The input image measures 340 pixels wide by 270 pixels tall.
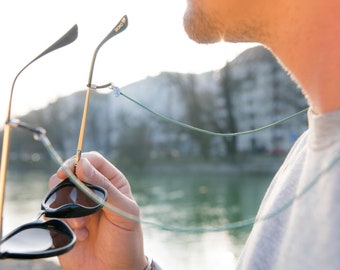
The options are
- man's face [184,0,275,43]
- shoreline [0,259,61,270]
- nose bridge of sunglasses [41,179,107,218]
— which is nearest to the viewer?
man's face [184,0,275,43]

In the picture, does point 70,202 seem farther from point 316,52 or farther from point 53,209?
point 316,52

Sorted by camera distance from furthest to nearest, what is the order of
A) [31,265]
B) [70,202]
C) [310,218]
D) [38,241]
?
[31,265]
[70,202]
[38,241]
[310,218]

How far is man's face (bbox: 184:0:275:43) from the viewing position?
25.6 inches

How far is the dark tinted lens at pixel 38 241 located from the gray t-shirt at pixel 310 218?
22 cm

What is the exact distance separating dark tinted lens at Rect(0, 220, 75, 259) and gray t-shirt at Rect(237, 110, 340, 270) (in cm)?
22

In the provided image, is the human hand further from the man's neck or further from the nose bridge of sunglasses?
the man's neck

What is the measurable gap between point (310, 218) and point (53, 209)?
0.41 meters

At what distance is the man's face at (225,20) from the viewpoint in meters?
0.65

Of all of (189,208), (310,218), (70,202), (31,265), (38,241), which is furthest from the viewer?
(189,208)

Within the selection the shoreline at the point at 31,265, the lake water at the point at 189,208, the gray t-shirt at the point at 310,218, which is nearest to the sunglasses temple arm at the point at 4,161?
the lake water at the point at 189,208

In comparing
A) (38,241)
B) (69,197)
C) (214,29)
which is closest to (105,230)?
(69,197)

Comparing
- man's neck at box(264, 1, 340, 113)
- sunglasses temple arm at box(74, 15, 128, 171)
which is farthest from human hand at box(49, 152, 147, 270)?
man's neck at box(264, 1, 340, 113)

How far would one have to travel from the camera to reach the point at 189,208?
1044 cm

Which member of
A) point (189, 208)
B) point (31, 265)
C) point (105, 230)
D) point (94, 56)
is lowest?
point (189, 208)
